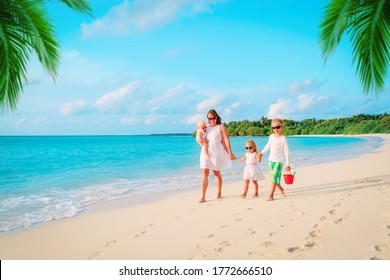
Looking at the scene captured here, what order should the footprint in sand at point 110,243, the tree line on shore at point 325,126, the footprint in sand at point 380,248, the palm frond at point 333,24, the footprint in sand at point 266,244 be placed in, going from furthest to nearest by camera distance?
the tree line on shore at point 325,126
the palm frond at point 333,24
the footprint in sand at point 110,243
the footprint in sand at point 266,244
the footprint in sand at point 380,248

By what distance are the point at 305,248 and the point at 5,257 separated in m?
3.64

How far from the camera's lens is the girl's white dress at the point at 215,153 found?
5480mm

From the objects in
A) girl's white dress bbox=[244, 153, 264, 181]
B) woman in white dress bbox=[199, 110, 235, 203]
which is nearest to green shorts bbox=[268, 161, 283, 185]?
girl's white dress bbox=[244, 153, 264, 181]

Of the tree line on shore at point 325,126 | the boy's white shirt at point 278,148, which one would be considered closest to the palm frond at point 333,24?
the boy's white shirt at point 278,148

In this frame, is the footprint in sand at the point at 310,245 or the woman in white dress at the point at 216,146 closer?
the footprint in sand at the point at 310,245

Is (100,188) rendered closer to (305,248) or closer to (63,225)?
(63,225)

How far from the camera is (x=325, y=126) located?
2970 inches

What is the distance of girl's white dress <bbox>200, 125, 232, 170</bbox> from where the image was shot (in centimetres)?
548

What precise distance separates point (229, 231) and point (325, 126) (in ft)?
257

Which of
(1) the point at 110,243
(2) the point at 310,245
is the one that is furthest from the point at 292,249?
(1) the point at 110,243

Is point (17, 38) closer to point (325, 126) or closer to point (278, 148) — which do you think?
point (278, 148)

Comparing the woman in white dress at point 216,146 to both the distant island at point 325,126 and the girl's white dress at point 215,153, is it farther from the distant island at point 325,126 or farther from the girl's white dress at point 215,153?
the distant island at point 325,126

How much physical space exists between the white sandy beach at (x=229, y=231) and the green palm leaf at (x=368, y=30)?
2.03 meters

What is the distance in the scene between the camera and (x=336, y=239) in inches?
127
